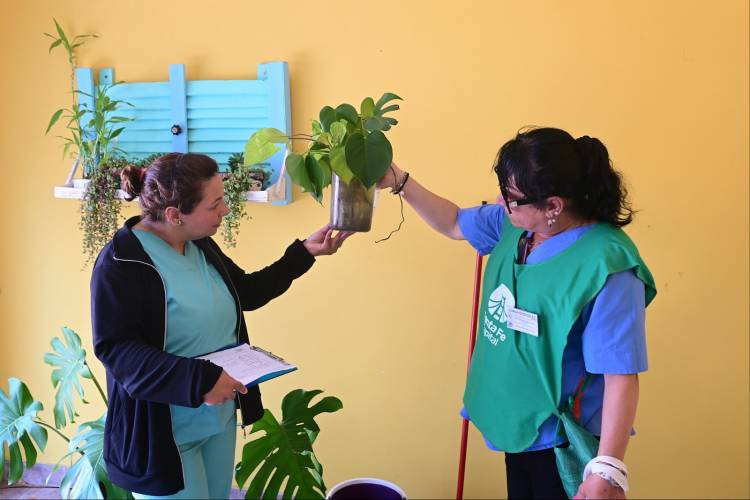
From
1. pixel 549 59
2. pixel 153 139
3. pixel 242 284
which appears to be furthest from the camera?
pixel 153 139

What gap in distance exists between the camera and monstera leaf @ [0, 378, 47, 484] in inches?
71.1

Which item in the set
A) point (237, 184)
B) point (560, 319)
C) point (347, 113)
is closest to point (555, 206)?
point (560, 319)

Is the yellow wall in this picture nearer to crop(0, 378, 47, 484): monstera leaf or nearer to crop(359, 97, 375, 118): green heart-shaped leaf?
crop(359, 97, 375, 118): green heart-shaped leaf

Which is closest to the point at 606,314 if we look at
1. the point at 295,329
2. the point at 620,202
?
the point at 620,202

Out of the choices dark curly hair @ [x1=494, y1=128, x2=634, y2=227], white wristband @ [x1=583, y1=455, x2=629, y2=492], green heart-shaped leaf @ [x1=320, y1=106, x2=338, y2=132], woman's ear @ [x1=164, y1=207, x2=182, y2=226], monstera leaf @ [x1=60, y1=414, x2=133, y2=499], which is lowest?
monstera leaf @ [x1=60, y1=414, x2=133, y2=499]

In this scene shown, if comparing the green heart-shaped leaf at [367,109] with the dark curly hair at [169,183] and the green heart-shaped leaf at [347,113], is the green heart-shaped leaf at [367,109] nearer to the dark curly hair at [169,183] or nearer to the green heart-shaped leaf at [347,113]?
the green heart-shaped leaf at [347,113]

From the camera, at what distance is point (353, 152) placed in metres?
1.37

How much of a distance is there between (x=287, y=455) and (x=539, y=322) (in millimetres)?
934

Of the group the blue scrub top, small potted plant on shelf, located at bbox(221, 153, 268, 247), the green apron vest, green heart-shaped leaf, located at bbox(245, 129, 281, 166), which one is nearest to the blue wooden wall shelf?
small potted plant on shelf, located at bbox(221, 153, 268, 247)

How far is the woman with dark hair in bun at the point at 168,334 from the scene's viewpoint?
128 cm

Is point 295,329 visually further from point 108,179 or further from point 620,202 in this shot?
point 620,202

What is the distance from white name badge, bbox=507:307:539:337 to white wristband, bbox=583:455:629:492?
28 cm

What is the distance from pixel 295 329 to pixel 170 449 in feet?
2.97

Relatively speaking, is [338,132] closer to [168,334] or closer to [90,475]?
[168,334]
